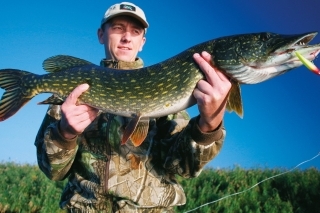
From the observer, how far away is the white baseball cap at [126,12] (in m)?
3.47

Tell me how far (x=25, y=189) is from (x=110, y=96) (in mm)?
5420

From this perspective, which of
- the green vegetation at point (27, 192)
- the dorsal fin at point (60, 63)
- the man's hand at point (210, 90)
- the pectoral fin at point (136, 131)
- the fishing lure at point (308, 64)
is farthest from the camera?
the green vegetation at point (27, 192)

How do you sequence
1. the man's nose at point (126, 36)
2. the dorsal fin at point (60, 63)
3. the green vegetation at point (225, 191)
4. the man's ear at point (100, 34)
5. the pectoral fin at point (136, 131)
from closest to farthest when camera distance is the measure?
the pectoral fin at point (136, 131) → the dorsal fin at point (60, 63) → the man's nose at point (126, 36) → the man's ear at point (100, 34) → the green vegetation at point (225, 191)

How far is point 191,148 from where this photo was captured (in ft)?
9.29

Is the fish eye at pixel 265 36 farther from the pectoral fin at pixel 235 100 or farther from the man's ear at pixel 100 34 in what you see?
the man's ear at pixel 100 34

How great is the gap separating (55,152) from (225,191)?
5.37m

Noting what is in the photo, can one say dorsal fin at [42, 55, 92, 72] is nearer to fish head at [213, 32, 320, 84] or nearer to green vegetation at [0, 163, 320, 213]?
fish head at [213, 32, 320, 84]

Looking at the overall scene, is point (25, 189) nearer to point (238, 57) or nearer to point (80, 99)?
point (80, 99)

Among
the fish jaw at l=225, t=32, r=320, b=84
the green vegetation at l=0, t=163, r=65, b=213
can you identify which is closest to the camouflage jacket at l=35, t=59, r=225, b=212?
the fish jaw at l=225, t=32, r=320, b=84

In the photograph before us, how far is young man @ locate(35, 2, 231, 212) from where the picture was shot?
2.81 meters

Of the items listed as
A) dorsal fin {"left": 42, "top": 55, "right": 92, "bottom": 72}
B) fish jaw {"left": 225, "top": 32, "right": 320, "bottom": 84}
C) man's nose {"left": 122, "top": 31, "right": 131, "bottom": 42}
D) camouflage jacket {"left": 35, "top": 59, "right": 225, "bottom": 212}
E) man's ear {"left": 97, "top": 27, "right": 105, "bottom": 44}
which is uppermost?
man's ear {"left": 97, "top": 27, "right": 105, "bottom": 44}

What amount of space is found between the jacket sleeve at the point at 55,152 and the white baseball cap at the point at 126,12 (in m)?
1.03

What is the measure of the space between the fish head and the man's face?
3.37ft

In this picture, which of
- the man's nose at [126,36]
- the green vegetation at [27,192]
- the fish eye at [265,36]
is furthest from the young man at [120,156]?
the green vegetation at [27,192]
